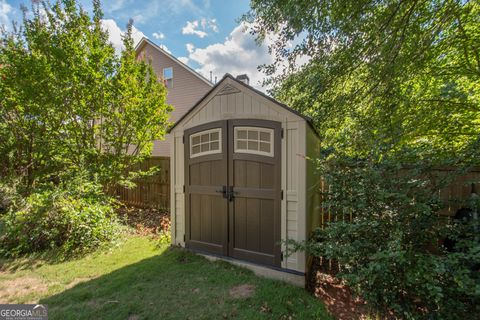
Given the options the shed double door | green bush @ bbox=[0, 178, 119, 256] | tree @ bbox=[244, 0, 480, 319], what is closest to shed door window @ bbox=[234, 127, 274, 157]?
the shed double door

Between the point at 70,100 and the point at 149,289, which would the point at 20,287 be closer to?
the point at 149,289

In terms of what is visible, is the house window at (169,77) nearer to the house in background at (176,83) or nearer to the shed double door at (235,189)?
the house in background at (176,83)

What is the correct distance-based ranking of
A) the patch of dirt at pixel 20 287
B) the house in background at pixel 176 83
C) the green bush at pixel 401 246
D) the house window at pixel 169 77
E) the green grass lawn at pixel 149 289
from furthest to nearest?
the house window at pixel 169 77 < the house in background at pixel 176 83 < the patch of dirt at pixel 20 287 < the green grass lawn at pixel 149 289 < the green bush at pixel 401 246

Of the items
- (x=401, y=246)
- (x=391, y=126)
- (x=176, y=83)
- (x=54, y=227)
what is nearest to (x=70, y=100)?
(x=54, y=227)

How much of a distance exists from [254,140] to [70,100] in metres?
5.43

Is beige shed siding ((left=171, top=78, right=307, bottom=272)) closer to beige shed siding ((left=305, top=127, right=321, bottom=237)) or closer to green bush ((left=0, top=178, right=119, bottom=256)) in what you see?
beige shed siding ((left=305, top=127, right=321, bottom=237))

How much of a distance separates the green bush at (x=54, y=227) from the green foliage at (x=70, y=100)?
5.06ft

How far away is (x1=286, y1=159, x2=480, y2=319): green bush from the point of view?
174cm

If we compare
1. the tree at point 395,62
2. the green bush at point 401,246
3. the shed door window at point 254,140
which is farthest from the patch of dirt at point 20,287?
the tree at point 395,62

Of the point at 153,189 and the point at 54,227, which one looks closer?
the point at 54,227

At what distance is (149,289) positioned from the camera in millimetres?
3002

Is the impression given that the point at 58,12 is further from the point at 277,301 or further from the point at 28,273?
the point at 277,301

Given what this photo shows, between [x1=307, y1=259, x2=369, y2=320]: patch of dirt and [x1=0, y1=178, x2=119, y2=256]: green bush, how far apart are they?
13.6ft

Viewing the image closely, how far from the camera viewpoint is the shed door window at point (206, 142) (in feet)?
12.2
